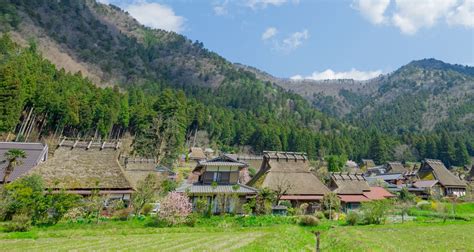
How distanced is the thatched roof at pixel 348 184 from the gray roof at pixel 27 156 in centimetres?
3370

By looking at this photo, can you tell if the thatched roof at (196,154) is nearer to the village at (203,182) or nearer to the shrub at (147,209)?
the village at (203,182)

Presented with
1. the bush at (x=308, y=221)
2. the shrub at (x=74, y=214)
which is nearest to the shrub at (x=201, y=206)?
the bush at (x=308, y=221)

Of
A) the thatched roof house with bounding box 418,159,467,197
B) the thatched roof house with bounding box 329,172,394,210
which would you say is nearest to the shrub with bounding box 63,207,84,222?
the thatched roof house with bounding box 329,172,394,210

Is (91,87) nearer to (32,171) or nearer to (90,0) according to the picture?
(32,171)

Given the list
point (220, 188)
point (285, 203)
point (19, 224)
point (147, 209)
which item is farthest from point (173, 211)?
point (285, 203)

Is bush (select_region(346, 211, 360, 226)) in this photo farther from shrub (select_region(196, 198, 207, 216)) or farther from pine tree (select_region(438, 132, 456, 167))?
pine tree (select_region(438, 132, 456, 167))

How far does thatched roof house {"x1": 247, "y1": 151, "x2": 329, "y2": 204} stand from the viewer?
111 ft

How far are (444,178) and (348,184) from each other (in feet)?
85.9

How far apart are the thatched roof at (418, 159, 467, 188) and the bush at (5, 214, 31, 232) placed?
5880 centimetres

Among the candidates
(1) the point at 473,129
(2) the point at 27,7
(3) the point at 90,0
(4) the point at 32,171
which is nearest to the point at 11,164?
(4) the point at 32,171

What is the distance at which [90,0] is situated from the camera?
6786 inches

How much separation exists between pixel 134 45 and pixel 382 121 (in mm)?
131746

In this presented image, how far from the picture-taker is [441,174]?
54.7 m

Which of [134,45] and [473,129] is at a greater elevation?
[134,45]
